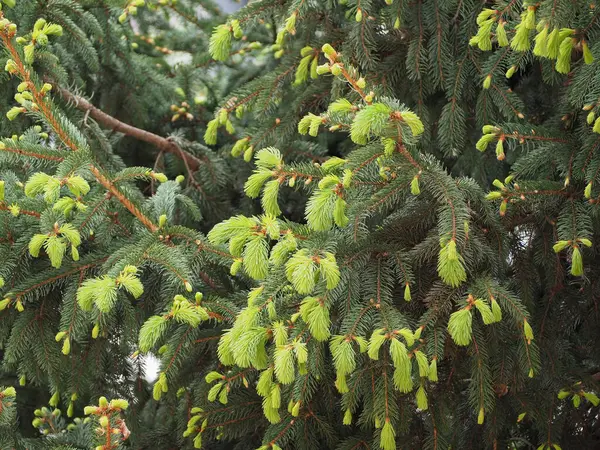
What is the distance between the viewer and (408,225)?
2188 millimetres

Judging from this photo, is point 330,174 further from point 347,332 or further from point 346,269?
point 347,332

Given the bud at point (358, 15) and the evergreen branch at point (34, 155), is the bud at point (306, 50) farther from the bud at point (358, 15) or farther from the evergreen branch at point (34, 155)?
the evergreen branch at point (34, 155)

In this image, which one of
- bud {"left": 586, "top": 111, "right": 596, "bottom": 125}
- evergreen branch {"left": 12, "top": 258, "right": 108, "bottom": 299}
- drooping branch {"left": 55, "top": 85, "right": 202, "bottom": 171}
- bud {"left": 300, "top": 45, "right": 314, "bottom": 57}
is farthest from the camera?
drooping branch {"left": 55, "top": 85, "right": 202, "bottom": 171}

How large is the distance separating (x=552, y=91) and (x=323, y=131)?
44.5 inches

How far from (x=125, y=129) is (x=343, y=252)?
1726mm

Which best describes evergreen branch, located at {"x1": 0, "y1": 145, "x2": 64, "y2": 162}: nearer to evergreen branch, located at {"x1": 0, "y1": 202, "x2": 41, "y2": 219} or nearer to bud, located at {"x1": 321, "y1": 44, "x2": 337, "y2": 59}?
evergreen branch, located at {"x1": 0, "y1": 202, "x2": 41, "y2": 219}

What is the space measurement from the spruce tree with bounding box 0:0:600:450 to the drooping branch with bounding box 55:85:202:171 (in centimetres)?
2

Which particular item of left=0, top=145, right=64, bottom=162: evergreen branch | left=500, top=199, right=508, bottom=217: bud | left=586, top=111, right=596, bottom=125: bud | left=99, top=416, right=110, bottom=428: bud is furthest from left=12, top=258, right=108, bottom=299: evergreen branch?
left=586, top=111, right=596, bottom=125: bud

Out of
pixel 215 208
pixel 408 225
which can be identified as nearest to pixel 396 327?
pixel 408 225

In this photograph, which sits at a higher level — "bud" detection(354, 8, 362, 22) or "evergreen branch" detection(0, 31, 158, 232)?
"bud" detection(354, 8, 362, 22)

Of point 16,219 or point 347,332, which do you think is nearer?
point 347,332

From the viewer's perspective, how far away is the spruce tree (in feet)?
6.38

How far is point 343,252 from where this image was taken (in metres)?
2.03

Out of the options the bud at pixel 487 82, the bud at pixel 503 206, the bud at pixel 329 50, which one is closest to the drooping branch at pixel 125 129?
the bud at pixel 329 50
